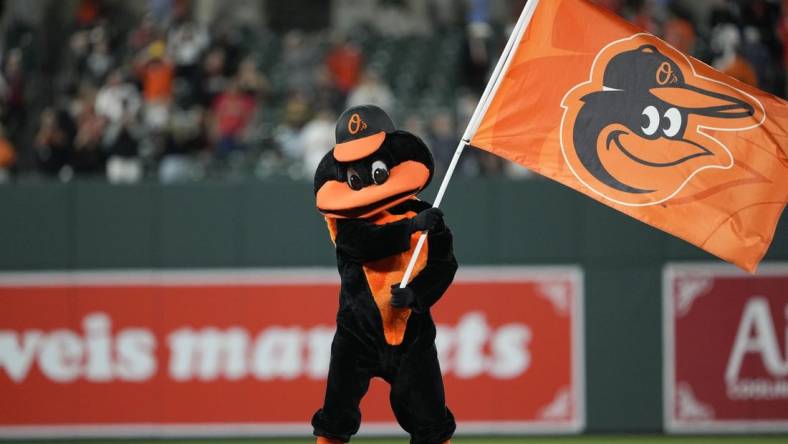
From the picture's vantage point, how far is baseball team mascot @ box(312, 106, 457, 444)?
6.45 meters

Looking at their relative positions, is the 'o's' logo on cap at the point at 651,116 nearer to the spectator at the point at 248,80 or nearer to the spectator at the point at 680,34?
the spectator at the point at 680,34

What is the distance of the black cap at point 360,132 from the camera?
21.2 feet

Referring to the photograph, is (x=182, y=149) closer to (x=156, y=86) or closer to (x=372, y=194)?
(x=156, y=86)

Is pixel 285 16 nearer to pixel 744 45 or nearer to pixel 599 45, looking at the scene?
pixel 744 45

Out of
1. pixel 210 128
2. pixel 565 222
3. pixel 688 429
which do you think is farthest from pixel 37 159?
pixel 688 429

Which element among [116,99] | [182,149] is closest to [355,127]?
[182,149]

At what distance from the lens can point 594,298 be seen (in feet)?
34.7

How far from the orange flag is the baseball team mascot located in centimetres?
56

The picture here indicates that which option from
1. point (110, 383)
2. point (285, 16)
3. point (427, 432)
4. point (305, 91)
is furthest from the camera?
point (285, 16)

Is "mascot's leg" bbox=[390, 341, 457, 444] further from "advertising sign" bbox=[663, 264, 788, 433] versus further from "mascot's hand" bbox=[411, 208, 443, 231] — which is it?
"advertising sign" bbox=[663, 264, 788, 433]

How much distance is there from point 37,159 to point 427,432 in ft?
21.3

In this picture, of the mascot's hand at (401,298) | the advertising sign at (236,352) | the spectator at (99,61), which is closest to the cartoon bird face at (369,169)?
the mascot's hand at (401,298)

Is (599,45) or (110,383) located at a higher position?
(599,45)

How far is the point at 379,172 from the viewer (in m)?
6.48
